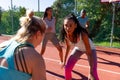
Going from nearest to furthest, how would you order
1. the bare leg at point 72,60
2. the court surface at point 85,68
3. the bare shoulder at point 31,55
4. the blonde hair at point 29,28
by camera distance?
1. the bare shoulder at point 31,55
2. the blonde hair at point 29,28
3. the bare leg at point 72,60
4. the court surface at point 85,68

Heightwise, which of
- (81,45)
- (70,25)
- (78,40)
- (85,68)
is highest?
(70,25)

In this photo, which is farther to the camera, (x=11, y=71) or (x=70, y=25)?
(x=70, y=25)

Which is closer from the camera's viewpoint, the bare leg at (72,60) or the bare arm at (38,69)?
the bare arm at (38,69)

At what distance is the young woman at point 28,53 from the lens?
201 cm

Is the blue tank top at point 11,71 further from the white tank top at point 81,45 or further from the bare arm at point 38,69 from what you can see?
the white tank top at point 81,45

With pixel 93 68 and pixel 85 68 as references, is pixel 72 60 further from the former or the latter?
pixel 85 68

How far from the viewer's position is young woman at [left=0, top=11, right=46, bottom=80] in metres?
2.01

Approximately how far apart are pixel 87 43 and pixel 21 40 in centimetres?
294

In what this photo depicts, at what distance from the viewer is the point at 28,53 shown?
201 cm

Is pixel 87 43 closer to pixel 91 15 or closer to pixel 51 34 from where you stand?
pixel 51 34

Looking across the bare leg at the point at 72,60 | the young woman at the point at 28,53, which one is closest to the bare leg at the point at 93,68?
the bare leg at the point at 72,60

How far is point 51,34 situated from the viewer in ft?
28.0

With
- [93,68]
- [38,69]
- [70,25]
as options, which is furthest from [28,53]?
[93,68]

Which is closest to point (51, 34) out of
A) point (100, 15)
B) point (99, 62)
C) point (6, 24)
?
point (99, 62)
